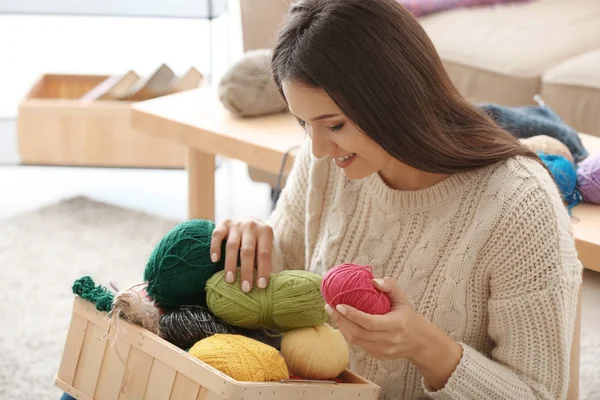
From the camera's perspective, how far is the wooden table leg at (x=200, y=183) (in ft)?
7.91

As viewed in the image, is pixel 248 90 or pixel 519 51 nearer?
pixel 248 90

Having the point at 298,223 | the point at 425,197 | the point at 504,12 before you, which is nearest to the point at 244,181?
the point at 504,12

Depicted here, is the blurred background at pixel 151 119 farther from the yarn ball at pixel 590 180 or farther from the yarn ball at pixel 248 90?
the yarn ball at pixel 590 180

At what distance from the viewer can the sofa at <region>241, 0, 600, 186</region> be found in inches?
100

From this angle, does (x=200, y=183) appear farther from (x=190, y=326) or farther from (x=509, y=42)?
(x=190, y=326)

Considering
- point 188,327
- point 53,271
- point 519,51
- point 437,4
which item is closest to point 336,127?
point 188,327

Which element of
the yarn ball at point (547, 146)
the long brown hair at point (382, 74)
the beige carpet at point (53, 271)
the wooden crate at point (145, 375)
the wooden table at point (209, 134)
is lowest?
the beige carpet at point (53, 271)

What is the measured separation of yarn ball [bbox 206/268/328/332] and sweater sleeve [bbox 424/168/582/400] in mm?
188

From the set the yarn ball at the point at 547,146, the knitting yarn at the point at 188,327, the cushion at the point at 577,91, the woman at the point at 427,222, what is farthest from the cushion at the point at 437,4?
the knitting yarn at the point at 188,327

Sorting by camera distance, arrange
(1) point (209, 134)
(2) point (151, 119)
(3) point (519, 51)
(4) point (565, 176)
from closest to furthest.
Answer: (4) point (565, 176)
(1) point (209, 134)
(2) point (151, 119)
(3) point (519, 51)

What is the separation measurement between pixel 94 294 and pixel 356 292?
0.34 metres

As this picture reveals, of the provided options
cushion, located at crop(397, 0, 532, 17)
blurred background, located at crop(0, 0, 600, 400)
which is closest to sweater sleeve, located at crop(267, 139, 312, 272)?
blurred background, located at crop(0, 0, 600, 400)

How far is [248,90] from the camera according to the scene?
2279 millimetres

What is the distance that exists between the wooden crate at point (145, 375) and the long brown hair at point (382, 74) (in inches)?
11.6
